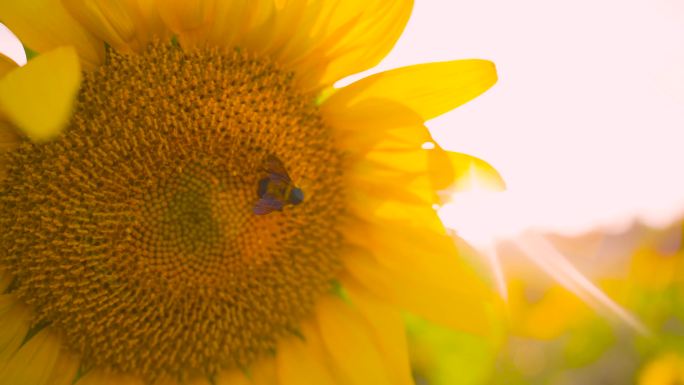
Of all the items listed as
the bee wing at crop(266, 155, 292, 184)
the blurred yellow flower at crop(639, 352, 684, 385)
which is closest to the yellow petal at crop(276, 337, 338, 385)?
the bee wing at crop(266, 155, 292, 184)

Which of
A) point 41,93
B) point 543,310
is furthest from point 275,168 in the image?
point 543,310

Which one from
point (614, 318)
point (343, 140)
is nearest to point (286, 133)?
point (343, 140)

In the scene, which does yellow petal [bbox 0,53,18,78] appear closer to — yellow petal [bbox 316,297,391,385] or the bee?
the bee

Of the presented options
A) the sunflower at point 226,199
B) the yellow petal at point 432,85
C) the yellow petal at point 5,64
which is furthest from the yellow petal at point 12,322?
the yellow petal at point 432,85

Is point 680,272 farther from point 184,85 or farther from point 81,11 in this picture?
point 81,11

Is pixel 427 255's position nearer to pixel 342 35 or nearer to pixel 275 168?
pixel 275 168

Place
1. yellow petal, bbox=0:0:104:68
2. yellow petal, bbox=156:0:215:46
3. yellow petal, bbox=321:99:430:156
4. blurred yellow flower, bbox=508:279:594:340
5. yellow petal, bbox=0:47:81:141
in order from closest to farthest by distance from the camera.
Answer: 1. yellow petal, bbox=0:47:81:141
2. yellow petal, bbox=0:0:104:68
3. yellow petal, bbox=156:0:215:46
4. yellow petal, bbox=321:99:430:156
5. blurred yellow flower, bbox=508:279:594:340

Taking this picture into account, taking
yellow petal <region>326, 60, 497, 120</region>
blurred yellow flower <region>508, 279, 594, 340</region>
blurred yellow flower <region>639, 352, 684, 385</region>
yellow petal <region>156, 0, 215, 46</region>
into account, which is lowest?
blurred yellow flower <region>639, 352, 684, 385</region>
